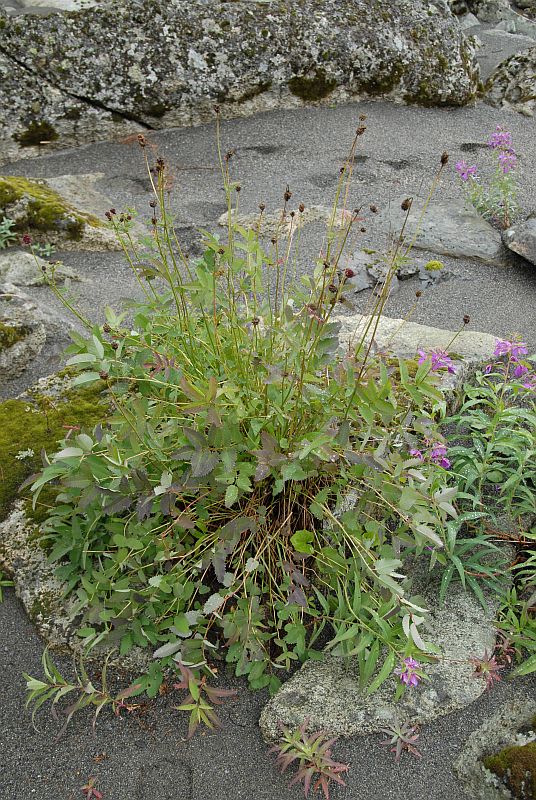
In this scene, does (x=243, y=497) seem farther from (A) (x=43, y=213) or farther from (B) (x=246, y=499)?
(A) (x=43, y=213)

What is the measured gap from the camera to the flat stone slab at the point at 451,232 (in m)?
4.93

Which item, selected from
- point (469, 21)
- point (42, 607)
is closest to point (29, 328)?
point (42, 607)

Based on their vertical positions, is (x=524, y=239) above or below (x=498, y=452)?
above

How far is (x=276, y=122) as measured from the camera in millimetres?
6645

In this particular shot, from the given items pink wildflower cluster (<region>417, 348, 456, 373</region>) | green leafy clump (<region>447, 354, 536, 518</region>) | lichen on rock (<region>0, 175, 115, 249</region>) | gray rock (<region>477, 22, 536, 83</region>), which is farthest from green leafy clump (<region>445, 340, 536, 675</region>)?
gray rock (<region>477, 22, 536, 83</region>)

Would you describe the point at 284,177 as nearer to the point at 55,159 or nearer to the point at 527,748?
the point at 55,159

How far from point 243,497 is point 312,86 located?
223 inches

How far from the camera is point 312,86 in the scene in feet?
22.1

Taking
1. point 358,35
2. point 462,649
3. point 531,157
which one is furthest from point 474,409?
point 358,35

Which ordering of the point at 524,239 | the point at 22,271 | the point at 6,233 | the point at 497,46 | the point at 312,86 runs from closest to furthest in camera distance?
the point at 22,271, the point at 6,233, the point at 524,239, the point at 312,86, the point at 497,46

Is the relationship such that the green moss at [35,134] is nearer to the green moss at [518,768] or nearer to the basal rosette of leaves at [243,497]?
the basal rosette of leaves at [243,497]

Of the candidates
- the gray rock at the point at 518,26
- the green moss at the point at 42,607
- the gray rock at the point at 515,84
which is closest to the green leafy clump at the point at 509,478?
the green moss at the point at 42,607

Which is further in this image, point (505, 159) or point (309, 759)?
point (505, 159)

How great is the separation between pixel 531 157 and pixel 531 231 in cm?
210
